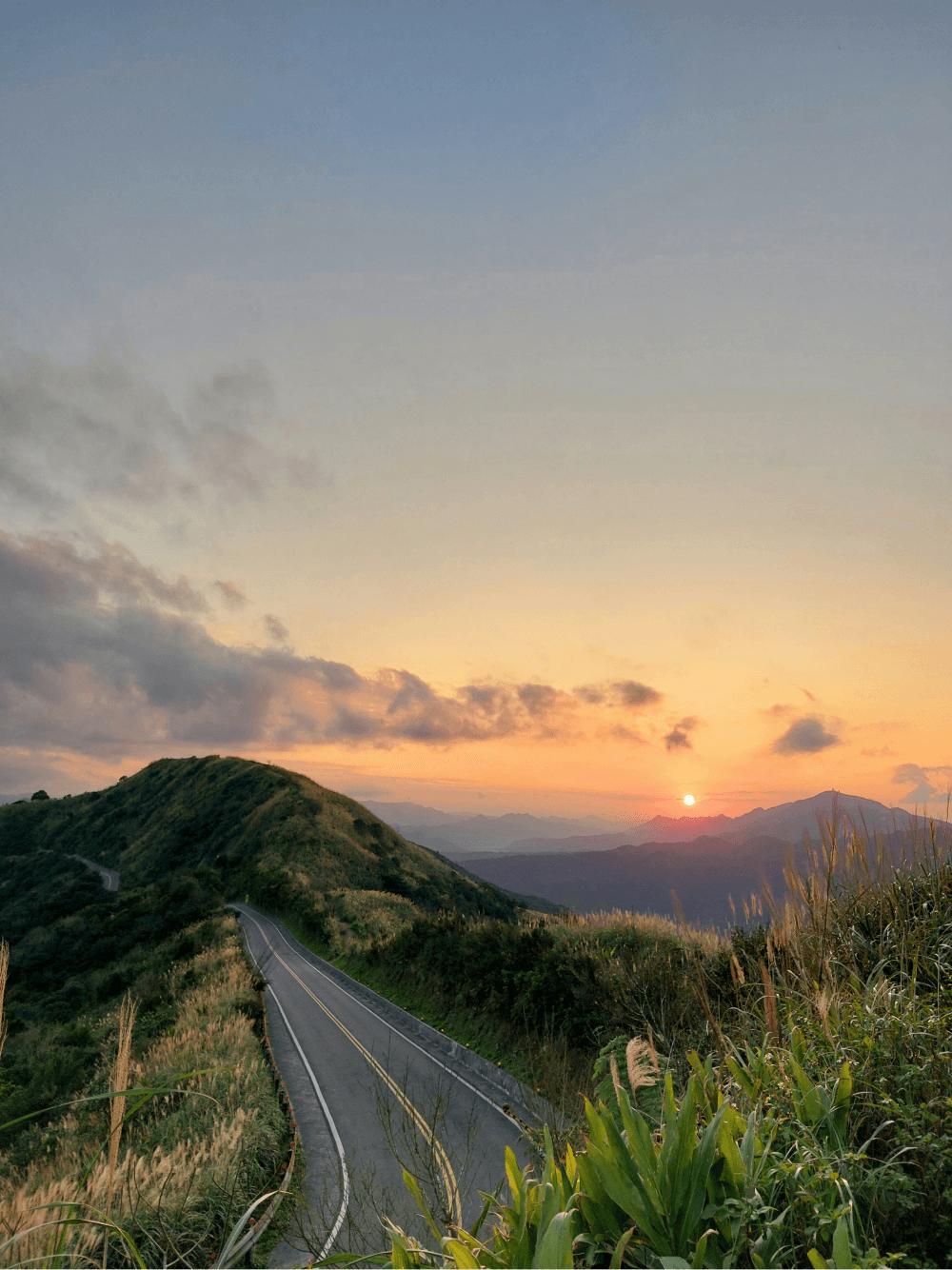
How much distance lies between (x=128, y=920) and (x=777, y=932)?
55777mm

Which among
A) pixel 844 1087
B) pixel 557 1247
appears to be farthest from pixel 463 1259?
pixel 844 1087

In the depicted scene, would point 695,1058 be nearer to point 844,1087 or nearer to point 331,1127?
point 844,1087

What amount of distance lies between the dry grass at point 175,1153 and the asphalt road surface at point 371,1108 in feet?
3.36

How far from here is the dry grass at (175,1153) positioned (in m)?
3.84

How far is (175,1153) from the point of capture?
345 inches

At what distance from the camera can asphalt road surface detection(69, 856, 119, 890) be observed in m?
78.2

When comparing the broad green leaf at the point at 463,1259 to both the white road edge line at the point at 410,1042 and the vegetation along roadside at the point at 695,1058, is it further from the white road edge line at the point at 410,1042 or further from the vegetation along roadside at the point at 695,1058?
the white road edge line at the point at 410,1042

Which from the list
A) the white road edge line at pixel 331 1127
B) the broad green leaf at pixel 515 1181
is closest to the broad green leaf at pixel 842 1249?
the broad green leaf at pixel 515 1181

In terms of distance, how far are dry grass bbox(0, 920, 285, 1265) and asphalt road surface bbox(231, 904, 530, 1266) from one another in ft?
3.36

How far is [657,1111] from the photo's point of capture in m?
6.85

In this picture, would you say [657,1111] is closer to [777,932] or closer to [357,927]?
[777,932]

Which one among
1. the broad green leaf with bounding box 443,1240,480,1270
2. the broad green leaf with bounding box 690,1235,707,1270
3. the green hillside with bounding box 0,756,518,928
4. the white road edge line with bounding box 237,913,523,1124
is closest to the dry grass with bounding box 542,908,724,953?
the white road edge line with bounding box 237,913,523,1124

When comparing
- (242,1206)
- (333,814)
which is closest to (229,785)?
(333,814)

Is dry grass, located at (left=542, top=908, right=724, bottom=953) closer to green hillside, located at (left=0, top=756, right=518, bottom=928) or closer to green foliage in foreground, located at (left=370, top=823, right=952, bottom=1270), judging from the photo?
green foliage in foreground, located at (left=370, top=823, right=952, bottom=1270)
